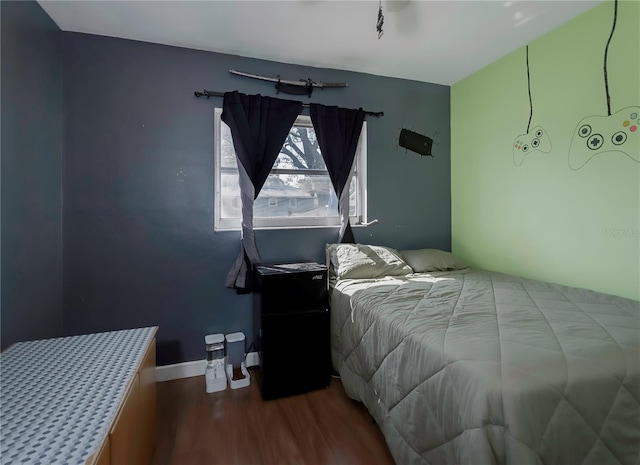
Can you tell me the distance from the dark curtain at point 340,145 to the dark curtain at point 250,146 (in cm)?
33

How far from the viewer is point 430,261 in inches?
103

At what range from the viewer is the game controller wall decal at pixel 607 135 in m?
1.79

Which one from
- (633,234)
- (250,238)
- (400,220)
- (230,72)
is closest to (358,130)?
(400,220)

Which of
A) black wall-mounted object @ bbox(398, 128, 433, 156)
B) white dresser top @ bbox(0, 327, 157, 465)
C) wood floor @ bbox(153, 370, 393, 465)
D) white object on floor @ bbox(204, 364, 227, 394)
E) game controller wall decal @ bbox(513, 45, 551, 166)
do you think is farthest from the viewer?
black wall-mounted object @ bbox(398, 128, 433, 156)

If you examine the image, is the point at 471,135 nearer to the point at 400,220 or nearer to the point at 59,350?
the point at 400,220

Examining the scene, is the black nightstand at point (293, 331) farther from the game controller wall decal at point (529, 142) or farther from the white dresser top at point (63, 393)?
the game controller wall decal at point (529, 142)

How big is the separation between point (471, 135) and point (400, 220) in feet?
3.41

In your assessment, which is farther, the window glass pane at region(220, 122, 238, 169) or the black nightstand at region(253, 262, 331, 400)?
the window glass pane at region(220, 122, 238, 169)

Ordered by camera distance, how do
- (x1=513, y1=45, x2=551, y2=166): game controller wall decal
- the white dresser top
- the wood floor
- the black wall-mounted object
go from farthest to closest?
the black wall-mounted object
(x1=513, y1=45, x2=551, y2=166): game controller wall decal
the wood floor
the white dresser top

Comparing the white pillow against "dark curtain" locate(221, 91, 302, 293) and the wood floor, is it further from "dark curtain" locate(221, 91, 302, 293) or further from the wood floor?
the wood floor

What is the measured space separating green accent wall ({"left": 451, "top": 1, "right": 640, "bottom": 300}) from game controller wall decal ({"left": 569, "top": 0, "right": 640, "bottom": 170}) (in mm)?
12

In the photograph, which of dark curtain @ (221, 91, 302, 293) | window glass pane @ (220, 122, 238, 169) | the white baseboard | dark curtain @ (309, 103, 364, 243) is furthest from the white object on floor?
window glass pane @ (220, 122, 238, 169)

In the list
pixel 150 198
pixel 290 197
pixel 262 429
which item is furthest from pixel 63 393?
pixel 290 197

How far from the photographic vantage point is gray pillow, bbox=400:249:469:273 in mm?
2600
